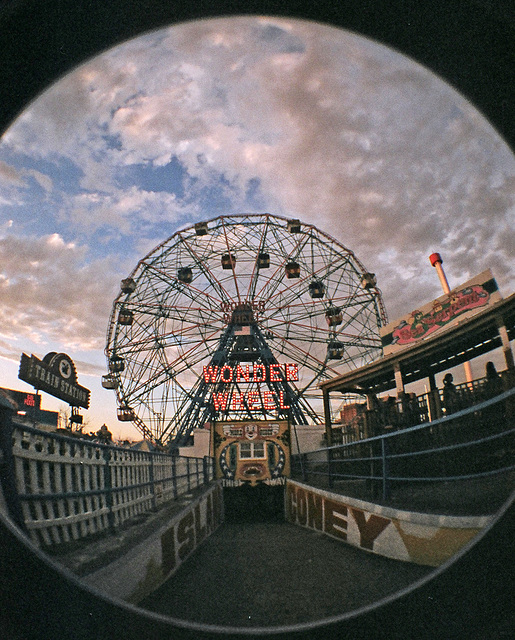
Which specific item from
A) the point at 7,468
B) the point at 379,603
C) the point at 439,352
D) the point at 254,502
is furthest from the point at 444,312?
the point at 7,468

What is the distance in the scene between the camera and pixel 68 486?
108 inches

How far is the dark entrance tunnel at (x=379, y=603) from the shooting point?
3.09 feet

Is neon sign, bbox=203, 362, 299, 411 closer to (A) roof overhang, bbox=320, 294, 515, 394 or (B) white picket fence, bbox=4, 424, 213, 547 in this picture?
(A) roof overhang, bbox=320, 294, 515, 394

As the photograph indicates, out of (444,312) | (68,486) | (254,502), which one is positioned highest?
(444,312)

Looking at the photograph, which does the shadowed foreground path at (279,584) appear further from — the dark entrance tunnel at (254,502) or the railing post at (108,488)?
the dark entrance tunnel at (254,502)

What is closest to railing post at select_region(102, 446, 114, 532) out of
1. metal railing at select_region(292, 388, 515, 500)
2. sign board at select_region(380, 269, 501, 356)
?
metal railing at select_region(292, 388, 515, 500)

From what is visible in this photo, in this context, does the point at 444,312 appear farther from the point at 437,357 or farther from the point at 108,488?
the point at 108,488

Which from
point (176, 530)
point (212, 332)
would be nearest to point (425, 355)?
point (176, 530)

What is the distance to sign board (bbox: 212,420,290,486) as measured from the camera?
9.75 meters

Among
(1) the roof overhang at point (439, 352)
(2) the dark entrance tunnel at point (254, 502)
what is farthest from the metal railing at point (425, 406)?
(2) the dark entrance tunnel at point (254, 502)

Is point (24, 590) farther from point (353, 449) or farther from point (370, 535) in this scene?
point (353, 449)

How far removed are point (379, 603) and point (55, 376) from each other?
22.1 m

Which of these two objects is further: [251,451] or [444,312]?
[251,451]

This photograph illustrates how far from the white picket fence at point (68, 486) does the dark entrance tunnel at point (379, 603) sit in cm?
29
